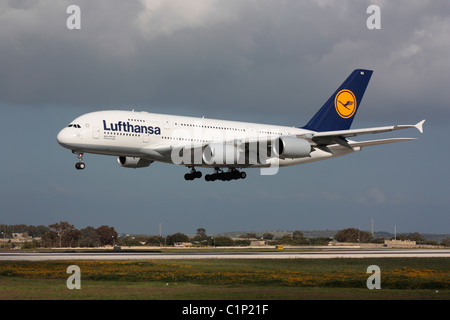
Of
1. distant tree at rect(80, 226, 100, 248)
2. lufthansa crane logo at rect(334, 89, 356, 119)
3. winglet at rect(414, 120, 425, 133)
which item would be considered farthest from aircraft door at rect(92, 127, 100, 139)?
distant tree at rect(80, 226, 100, 248)

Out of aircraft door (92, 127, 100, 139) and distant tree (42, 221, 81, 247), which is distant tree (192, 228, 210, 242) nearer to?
distant tree (42, 221, 81, 247)

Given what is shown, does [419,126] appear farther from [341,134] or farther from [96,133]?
[96,133]

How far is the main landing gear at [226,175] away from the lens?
7088cm

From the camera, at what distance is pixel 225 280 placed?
42.1m

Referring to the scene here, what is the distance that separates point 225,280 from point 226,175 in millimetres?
30066

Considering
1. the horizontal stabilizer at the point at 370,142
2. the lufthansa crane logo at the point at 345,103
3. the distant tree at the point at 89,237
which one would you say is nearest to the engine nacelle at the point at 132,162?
the horizontal stabilizer at the point at 370,142

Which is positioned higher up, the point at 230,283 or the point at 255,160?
the point at 255,160

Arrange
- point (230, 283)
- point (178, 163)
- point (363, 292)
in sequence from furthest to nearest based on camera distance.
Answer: point (178, 163)
point (230, 283)
point (363, 292)

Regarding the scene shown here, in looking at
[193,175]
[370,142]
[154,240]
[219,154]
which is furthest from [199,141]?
[154,240]
